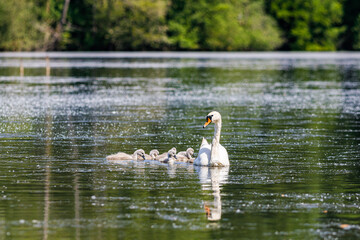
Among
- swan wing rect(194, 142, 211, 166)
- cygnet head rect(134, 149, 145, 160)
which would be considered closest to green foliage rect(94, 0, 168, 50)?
cygnet head rect(134, 149, 145, 160)

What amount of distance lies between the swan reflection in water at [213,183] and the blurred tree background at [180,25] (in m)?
64.6

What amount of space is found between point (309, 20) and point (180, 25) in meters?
22.6

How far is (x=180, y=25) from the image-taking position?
3711 inches

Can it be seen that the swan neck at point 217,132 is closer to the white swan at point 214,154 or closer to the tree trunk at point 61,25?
the white swan at point 214,154

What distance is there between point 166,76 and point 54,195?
35.2 meters

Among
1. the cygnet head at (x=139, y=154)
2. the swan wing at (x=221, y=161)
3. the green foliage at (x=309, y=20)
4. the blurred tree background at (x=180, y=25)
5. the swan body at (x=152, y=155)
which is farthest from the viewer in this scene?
the green foliage at (x=309, y=20)

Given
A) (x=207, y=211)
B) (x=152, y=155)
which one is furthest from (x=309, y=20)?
(x=207, y=211)

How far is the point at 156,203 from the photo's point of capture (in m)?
10.6

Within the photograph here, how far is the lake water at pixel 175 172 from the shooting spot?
9305mm

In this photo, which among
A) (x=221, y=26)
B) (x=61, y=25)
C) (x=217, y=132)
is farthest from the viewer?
(x=221, y=26)

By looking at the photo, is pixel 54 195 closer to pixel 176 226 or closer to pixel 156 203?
pixel 156 203

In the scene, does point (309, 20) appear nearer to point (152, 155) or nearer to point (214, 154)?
point (152, 155)

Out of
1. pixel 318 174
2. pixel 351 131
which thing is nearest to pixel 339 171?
pixel 318 174

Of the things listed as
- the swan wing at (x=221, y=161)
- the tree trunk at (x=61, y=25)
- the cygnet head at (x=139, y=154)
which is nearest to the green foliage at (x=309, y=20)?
the tree trunk at (x=61, y=25)
